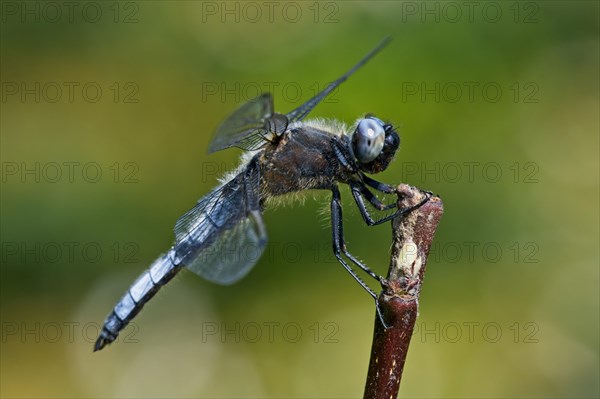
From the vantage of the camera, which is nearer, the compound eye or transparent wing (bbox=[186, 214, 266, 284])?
transparent wing (bbox=[186, 214, 266, 284])

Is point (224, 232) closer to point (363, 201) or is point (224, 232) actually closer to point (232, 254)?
point (232, 254)

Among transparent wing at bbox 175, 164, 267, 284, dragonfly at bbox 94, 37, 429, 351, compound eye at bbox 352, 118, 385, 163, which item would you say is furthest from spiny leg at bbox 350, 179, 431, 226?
transparent wing at bbox 175, 164, 267, 284

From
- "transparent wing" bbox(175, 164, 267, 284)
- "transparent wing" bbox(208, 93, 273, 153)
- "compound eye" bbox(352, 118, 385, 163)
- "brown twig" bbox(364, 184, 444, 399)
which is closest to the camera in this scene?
"brown twig" bbox(364, 184, 444, 399)

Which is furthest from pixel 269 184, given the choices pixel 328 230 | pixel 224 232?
pixel 328 230

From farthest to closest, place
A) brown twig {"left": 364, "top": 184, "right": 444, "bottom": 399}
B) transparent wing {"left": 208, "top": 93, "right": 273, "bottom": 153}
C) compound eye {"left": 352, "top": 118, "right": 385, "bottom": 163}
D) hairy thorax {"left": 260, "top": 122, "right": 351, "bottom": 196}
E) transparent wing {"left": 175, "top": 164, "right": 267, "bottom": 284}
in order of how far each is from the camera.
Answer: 1. hairy thorax {"left": 260, "top": 122, "right": 351, "bottom": 196}
2. compound eye {"left": 352, "top": 118, "right": 385, "bottom": 163}
3. transparent wing {"left": 175, "top": 164, "right": 267, "bottom": 284}
4. transparent wing {"left": 208, "top": 93, "right": 273, "bottom": 153}
5. brown twig {"left": 364, "top": 184, "right": 444, "bottom": 399}

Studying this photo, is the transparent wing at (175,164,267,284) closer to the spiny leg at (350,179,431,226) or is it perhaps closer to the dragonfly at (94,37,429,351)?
the dragonfly at (94,37,429,351)

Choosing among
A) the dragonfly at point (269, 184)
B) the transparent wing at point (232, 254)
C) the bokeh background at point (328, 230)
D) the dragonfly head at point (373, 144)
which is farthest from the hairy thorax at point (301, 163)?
the bokeh background at point (328, 230)

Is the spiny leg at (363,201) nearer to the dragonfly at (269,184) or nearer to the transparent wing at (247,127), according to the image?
the dragonfly at (269,184)
